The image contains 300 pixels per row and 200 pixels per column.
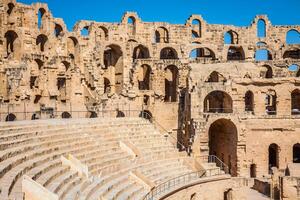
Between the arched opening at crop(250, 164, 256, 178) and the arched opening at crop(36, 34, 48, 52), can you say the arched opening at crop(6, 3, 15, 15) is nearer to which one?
the arched opening at crop(36, 34, 48, 52)

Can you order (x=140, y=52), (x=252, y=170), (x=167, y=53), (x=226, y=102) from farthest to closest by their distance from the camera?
(x=167, y=53) < (x=140, y=52) < (x=226, y=102) < (x=252, y=170)

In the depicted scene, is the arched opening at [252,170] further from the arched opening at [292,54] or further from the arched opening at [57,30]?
the arched opening at [57,30]

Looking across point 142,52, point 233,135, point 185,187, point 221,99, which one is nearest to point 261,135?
point 233,135

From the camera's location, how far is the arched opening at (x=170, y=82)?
42.5 m

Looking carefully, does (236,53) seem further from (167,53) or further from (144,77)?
(144,77)

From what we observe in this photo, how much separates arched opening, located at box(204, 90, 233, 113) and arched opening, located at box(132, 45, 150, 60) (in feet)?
26.1

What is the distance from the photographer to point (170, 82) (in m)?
43.9

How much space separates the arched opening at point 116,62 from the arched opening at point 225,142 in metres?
10.1

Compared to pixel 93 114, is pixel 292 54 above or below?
above

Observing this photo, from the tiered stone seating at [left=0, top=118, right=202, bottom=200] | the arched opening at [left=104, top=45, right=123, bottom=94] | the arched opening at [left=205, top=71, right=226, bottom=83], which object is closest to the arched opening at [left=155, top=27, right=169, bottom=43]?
the arched opening at [left=104, top=45, right=123, bottom=94]

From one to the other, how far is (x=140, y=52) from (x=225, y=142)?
15444mm

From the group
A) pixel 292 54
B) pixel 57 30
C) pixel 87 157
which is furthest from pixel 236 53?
pixel 87 157

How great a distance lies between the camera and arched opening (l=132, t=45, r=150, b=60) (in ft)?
142

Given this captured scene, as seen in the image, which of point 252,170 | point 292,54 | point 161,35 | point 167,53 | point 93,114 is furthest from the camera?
point 292,54
